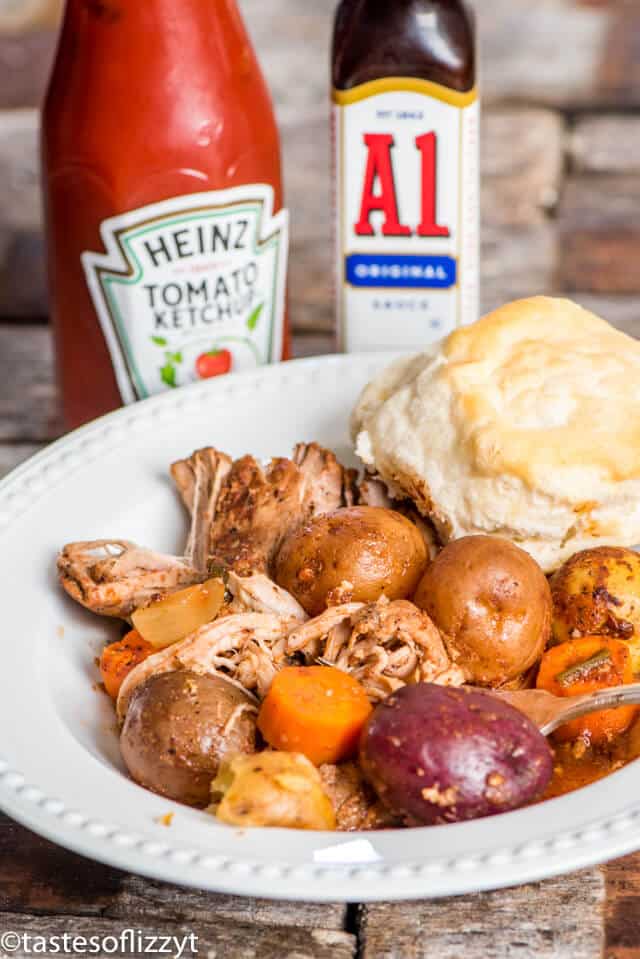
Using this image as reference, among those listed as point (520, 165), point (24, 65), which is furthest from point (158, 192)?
point (24, 65)

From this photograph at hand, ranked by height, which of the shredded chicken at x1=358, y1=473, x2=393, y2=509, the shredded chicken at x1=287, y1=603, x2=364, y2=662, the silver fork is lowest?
the silver fork

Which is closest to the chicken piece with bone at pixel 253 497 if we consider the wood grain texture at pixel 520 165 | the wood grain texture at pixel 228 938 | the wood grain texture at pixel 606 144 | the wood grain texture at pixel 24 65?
the wood grain texture at pixel 228 938

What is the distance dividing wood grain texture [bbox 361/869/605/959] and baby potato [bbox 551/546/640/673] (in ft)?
1.28

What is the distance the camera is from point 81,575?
1.86 meters

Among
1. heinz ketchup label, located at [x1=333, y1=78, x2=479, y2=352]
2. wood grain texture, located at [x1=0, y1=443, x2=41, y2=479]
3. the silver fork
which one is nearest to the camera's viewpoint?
the silver fork

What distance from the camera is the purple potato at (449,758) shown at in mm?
1416

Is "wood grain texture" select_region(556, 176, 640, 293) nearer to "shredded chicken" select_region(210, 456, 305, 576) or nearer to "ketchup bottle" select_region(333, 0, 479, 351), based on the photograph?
"ketchup bottle" select_region(333, 0, 479, 351)

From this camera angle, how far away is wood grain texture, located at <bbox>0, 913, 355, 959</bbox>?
1.43m

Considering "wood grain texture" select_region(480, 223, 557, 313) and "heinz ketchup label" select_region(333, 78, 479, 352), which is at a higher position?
"heinz ketchup label" select_region(333, 78, 479, 352)

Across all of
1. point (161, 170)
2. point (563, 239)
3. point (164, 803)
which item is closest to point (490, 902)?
point (164, 803)

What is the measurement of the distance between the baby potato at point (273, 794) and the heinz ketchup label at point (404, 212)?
1.26 meters

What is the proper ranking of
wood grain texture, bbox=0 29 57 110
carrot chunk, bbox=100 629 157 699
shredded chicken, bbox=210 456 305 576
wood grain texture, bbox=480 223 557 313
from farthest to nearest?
wood grain texture, bbox=0 29 57 110 → wood grain texture, bbox=480 223 557 313 → shredded chicken, bbox=210 456 305 576 → carrot chunk, bbox=100 629 157 699

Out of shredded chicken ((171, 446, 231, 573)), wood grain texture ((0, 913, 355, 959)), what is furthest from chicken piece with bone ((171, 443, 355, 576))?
wood grain texture ((0, 913, 355, 959))

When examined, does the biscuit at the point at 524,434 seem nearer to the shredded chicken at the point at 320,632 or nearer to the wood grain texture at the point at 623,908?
the shredded chicken at the point at 320,632
